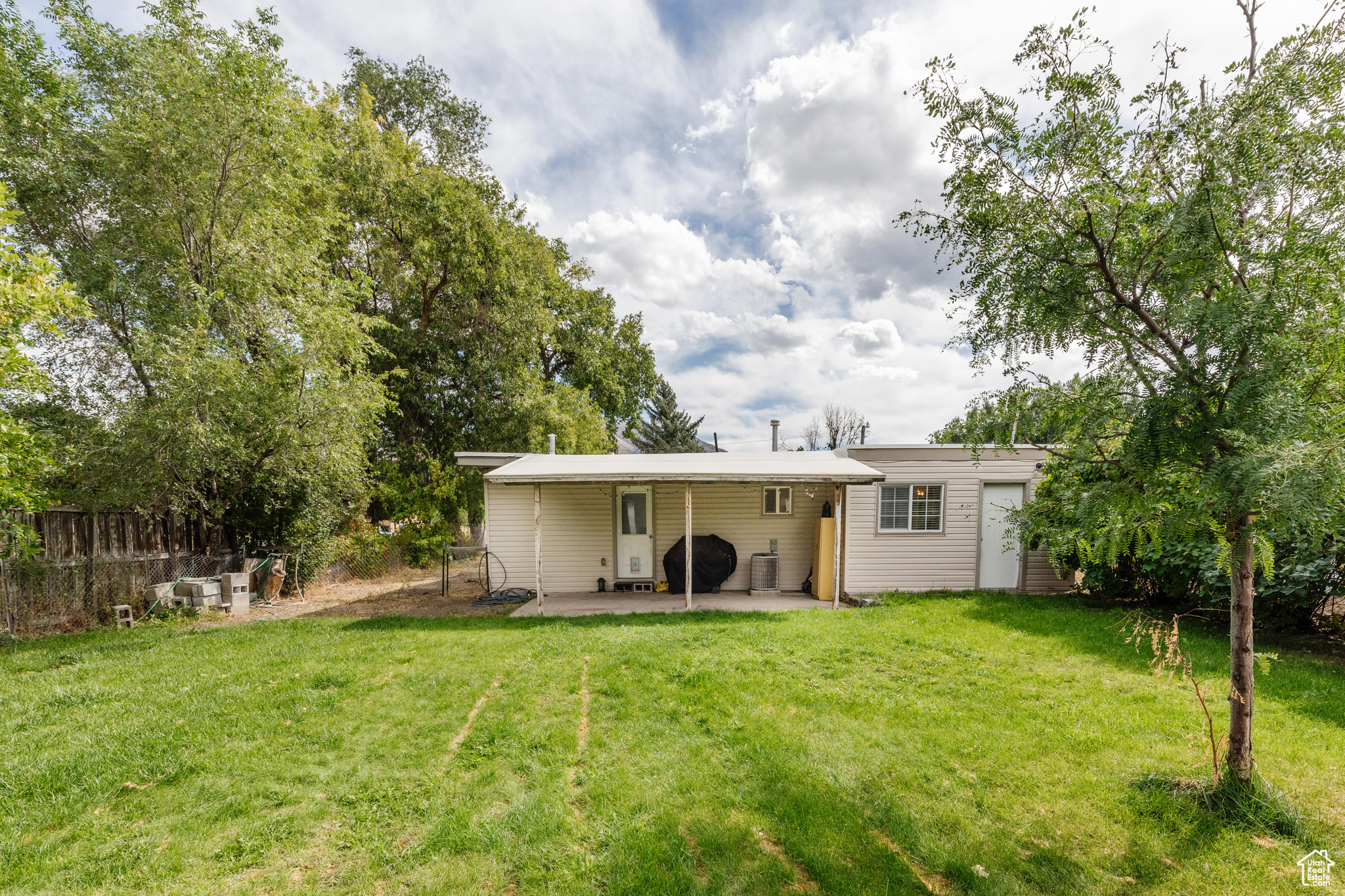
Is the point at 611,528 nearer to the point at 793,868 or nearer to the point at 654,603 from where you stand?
the point at 654,603

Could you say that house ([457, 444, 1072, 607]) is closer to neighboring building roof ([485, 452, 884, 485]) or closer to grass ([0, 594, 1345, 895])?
neighboring building roof ([485, 452, 884, 485])

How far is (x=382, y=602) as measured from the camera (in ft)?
30.2

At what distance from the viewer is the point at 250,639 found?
6629mm

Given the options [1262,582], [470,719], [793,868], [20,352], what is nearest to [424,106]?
[20,352]

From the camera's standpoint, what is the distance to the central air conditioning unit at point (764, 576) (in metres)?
9.16

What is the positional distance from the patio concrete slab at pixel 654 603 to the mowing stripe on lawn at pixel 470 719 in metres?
2.88

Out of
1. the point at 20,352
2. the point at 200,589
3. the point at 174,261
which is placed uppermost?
the point at 174,261

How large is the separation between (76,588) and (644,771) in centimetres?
922

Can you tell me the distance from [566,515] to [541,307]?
874 centimetres

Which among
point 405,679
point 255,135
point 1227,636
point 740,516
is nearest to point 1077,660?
point 1227,636

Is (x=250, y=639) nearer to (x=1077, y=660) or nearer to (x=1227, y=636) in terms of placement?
(x=1077, y=660)

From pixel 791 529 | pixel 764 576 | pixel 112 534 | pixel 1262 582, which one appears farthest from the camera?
pixel 791 529

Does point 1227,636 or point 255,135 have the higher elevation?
point 255,135

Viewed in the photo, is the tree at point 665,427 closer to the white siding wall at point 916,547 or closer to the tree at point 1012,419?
the white siding wall at point 916,547
